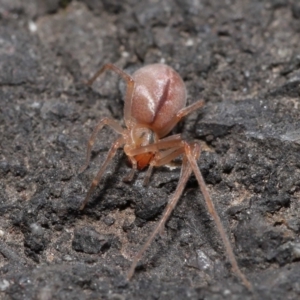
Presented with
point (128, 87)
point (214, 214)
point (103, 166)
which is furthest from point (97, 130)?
point (214, 214)

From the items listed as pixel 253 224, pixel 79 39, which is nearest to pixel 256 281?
pixel 253 224

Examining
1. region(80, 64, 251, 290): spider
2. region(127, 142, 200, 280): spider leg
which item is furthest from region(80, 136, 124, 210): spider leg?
region(127, 142, 200, 280): spider leg

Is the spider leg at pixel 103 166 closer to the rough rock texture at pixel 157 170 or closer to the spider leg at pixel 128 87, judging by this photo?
the rough rock texture at pixel 157 170

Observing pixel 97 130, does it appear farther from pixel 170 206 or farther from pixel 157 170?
pixel 170 206

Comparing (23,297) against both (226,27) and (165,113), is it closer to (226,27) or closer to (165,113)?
(165,113)

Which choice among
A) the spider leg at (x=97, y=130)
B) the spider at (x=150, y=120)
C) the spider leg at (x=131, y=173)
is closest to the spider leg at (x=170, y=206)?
the spider at (x=150, y=120)

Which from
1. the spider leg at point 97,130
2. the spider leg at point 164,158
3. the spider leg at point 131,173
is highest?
the spider leg at point 97,130

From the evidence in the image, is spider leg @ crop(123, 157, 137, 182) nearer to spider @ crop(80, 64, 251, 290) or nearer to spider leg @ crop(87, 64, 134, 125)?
spider @ crop(80, 64, 251, 290)
